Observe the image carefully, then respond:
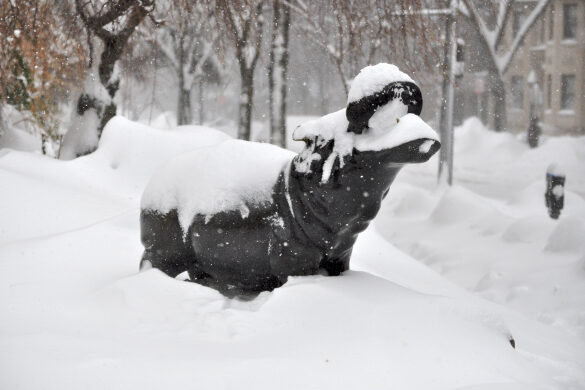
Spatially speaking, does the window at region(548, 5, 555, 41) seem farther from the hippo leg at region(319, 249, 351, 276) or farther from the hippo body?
the hippo body

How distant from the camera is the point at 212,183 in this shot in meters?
3.44

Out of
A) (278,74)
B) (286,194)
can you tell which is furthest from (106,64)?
(286,194)

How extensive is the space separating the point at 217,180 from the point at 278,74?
7.93 metres

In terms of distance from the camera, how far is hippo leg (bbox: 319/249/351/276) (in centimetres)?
336

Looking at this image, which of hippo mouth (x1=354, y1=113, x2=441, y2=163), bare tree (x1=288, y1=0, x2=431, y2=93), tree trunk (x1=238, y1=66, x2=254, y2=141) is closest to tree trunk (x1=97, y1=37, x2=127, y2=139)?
bare tree (x1=288, y1=0, x2=431, y2=93)

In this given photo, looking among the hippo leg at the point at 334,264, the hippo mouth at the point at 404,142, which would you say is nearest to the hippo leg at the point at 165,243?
the hippo leg at the point at 334,264

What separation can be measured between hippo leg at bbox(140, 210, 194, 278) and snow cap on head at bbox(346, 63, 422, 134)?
126 centimetres

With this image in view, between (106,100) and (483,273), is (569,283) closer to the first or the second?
(483,273)

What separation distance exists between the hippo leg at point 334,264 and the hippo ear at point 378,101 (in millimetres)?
802

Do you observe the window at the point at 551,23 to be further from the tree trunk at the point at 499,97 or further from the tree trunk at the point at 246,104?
the tree trunk at the point at 246,104

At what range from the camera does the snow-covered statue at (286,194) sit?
2.96 m

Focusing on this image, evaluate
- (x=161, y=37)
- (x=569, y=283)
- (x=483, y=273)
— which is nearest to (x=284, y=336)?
(x=569, y=283)

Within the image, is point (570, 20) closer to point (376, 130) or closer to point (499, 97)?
point (499, 97)

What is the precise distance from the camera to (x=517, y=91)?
34000mm
